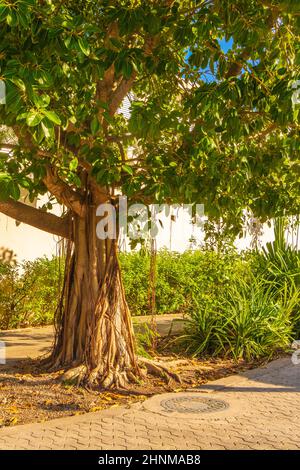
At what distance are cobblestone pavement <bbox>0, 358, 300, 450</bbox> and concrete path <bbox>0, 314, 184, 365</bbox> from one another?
2909 mm

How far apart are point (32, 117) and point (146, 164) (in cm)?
275

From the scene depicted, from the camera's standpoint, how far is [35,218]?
783cm

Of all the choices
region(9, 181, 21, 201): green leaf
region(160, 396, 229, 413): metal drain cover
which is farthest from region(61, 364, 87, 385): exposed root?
region(9, 181, 21, 201): green leaf

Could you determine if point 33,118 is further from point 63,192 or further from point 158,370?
point 158,370

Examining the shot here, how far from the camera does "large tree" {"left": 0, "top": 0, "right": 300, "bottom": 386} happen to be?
5316 millimetres

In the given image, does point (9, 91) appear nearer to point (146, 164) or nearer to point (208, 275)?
point (146, 164)

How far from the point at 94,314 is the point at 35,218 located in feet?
4.46

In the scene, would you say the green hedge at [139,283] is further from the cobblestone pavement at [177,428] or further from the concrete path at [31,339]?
the cobblestone pavement at [177,428]

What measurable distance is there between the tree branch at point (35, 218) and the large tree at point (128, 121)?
15 mm

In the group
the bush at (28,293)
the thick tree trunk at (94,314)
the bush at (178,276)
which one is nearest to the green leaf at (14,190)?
the thick tree trunk at (94,314)

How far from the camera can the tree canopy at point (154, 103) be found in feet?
17.3

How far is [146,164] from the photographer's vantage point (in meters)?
7.24

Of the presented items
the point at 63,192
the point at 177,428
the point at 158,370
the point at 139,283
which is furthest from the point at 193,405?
the point at 139,283
